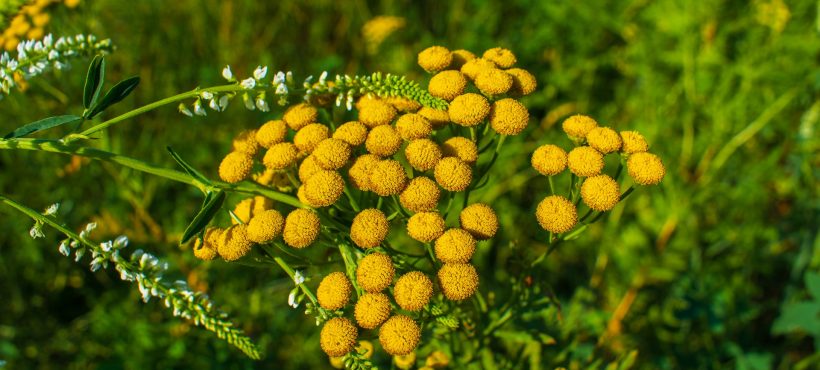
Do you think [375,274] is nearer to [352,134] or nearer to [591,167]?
[352,134]

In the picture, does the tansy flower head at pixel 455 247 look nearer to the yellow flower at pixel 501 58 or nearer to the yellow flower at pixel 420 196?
the yellow flower at pixel 420 196

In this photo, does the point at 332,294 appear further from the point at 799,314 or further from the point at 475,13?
the point at 475,13

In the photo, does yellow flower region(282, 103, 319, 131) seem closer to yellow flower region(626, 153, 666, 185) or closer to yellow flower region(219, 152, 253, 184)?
yellow flower region(219, 152, 253, 184)

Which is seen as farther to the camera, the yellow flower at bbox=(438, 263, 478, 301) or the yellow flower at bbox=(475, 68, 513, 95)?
the yellow flower at bbox=(475, 68, 513, 95)

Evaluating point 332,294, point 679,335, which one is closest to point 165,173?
point 332,294

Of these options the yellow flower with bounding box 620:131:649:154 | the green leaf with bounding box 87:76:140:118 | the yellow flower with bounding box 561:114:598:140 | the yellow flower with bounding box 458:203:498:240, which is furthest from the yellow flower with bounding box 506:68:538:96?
the green leaf with bounding box 87:76:140:118

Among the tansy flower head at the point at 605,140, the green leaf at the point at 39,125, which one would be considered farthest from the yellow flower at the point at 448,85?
the green leaf at the point at 39,125

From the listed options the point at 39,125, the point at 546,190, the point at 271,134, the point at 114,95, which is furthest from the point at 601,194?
the point at 546,190

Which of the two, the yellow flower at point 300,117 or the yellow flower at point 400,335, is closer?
the yellow flower at point 400,335
